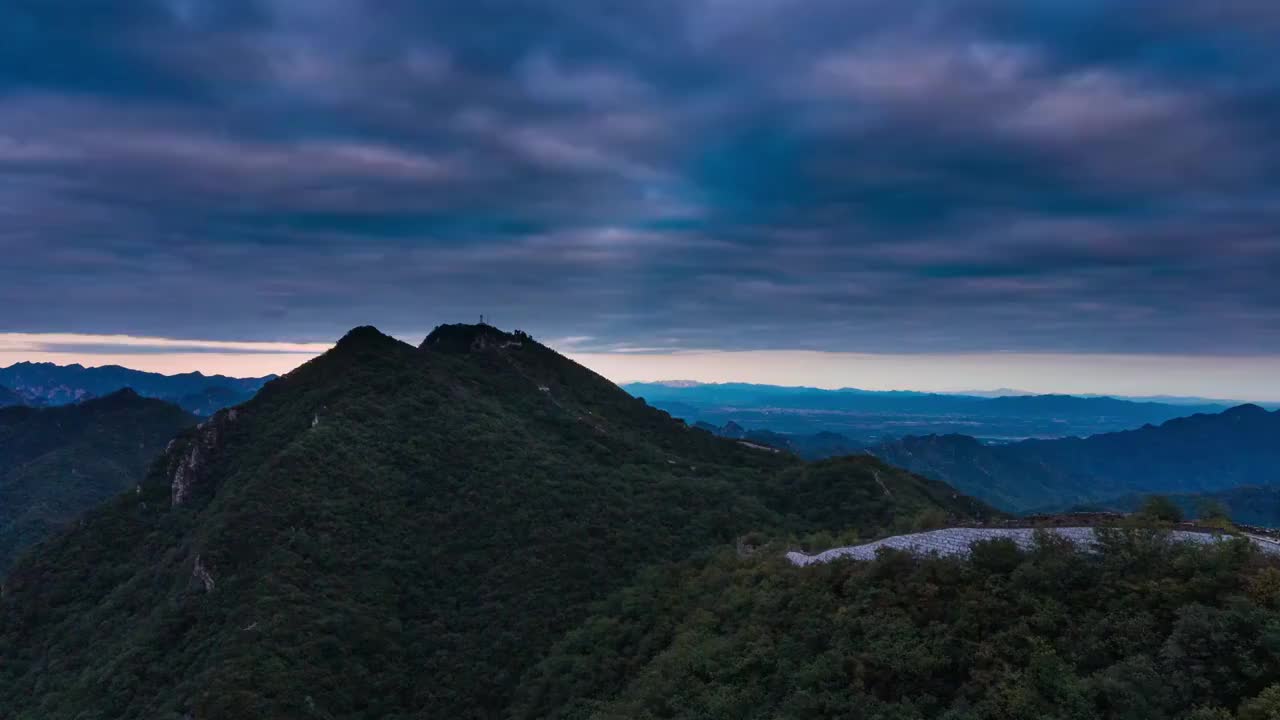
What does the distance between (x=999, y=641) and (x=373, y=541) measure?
6876cm

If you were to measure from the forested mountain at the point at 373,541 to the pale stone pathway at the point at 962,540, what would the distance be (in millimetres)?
4822

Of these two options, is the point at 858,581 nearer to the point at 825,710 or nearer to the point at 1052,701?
the point at 825,710

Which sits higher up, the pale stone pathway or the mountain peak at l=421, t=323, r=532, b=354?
the mountain peak at l=421, t=323, r=532, b=354

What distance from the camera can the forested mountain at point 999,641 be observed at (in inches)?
690

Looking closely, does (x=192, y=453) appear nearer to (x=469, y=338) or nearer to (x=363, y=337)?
(x=363, y=337)

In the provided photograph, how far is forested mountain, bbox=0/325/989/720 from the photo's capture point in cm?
5438

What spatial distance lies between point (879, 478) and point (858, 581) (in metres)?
82.7

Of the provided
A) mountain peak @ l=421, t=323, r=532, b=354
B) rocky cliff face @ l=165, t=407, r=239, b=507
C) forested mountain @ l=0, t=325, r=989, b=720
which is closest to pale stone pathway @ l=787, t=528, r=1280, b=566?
forested mountain @ l=0, t=325, r=989, b=720

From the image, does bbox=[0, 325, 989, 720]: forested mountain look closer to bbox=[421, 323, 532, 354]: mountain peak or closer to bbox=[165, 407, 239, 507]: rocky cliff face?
bbox=[165, 407, 239, 507]: rocky cliff face

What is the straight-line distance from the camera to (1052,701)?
1912 cm

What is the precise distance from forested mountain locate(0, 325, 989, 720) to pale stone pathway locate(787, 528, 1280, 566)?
4822 millimetres

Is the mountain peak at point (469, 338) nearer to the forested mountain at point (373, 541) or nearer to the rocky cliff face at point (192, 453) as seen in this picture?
the forested mountain at point (373, 541)

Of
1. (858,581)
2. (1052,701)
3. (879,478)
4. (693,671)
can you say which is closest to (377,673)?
(693,671)

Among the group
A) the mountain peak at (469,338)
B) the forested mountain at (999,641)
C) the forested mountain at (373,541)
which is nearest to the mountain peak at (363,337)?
the forested mountain at (373,541)
